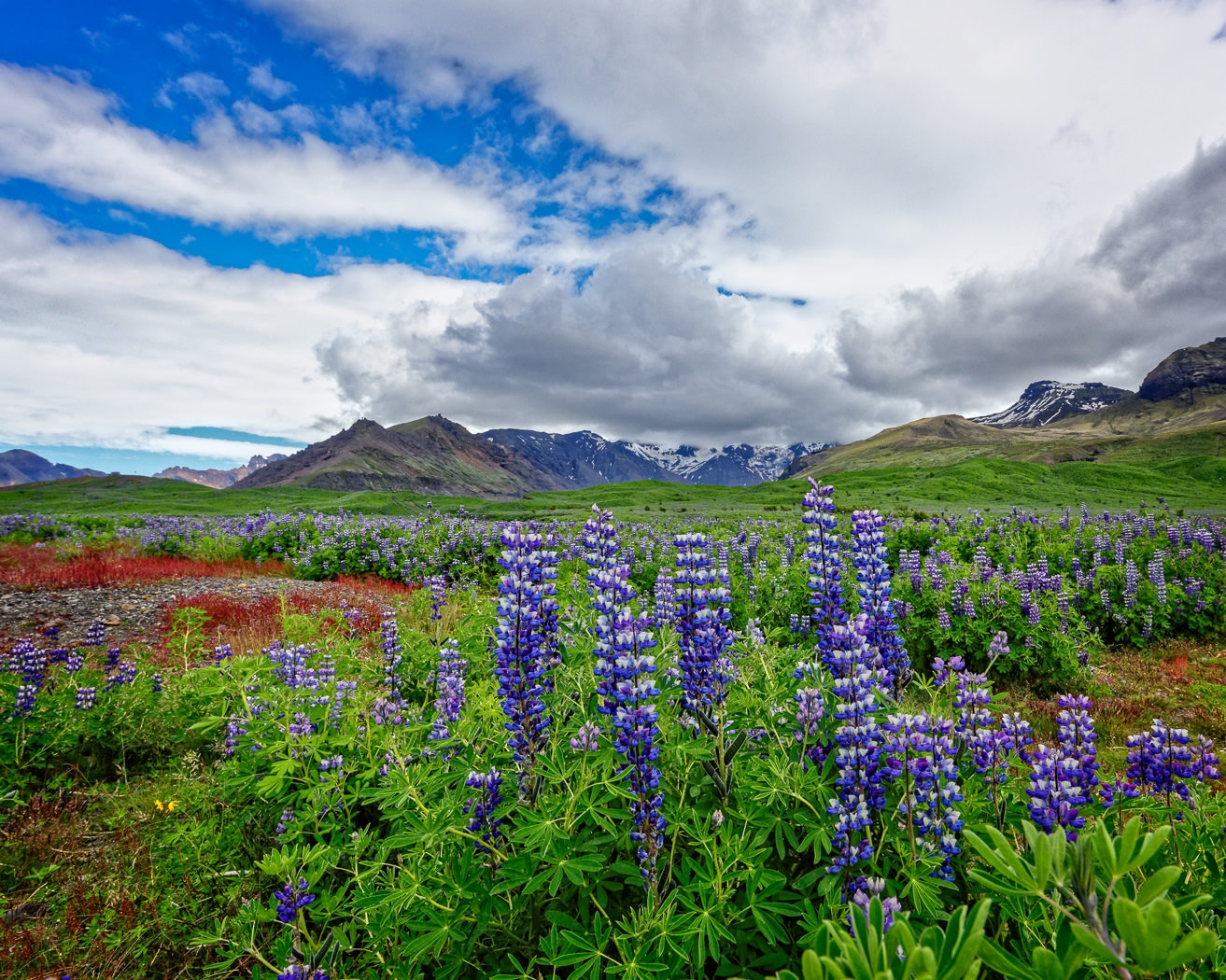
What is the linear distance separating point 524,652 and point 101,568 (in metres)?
17.7

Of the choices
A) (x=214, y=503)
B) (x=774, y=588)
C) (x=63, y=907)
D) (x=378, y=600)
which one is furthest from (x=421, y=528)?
(x=214, y=503)

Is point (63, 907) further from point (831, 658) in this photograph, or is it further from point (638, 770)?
point (831, 658)

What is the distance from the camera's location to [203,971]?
3723 mm

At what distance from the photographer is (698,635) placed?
10.3 feet

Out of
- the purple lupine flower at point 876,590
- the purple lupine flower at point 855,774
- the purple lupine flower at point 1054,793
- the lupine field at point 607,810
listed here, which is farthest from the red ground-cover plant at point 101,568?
the purple lupine flower at point 1054,793

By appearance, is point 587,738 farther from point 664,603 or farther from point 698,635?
point 664,603

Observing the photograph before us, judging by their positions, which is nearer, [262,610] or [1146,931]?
[1146,931]

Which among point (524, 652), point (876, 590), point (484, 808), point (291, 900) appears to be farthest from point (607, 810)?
point (876, 590)

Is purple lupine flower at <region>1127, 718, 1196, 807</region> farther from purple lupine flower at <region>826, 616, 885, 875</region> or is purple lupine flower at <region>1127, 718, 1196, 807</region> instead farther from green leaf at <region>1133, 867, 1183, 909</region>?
green leaf at <region>1133, 867, 1183, 909</region>

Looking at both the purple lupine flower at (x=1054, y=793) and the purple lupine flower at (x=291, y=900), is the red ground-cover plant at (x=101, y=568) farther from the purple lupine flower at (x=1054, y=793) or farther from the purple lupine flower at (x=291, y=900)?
the purple lupine flower at (x=1054, y=793)

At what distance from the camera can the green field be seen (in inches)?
1066

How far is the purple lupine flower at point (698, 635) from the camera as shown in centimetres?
311

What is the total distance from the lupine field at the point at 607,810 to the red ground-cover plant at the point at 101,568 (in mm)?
9742

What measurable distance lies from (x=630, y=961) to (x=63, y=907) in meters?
4.73
